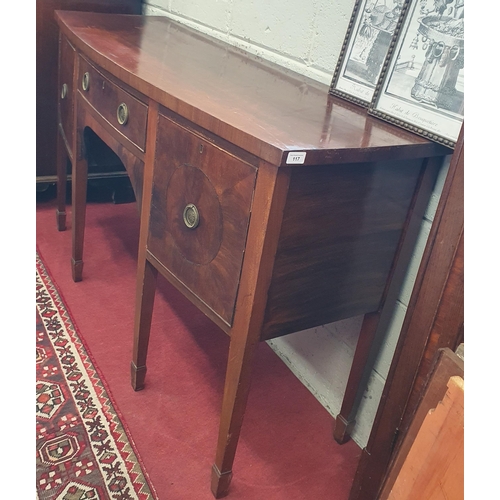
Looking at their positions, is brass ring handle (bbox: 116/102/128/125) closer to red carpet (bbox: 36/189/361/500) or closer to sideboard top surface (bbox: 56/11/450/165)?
sideboard top surface (bbox: 56/11/450/165)

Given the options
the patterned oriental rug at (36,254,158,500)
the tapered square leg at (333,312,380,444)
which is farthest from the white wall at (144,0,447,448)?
the patterned oriental rug at (36,254,158,500)

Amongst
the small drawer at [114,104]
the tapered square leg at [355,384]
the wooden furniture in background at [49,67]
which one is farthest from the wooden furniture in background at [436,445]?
the wooden furniture in background at [49,67]

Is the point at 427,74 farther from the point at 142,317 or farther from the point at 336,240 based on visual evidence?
the point at 142,317

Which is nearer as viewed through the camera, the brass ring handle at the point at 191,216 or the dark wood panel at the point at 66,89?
the brass ring handle at the point at 191,216

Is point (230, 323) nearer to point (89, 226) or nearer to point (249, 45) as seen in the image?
point (249, 45)

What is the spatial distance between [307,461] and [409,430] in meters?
0.60

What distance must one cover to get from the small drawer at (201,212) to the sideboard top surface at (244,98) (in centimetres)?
6

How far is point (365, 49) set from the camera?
1.17 metres

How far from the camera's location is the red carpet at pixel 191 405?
1.28 metres

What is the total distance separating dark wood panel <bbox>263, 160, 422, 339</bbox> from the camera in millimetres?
928

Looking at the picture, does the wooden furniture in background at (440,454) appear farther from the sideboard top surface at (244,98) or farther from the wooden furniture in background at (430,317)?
the sideboard top surface at (244,98)

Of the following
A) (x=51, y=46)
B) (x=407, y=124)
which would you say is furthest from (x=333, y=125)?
(x=51, y=46)

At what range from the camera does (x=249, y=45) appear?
163cm
